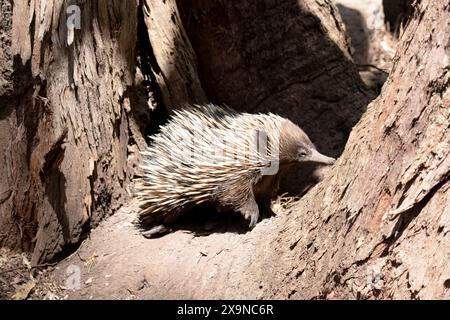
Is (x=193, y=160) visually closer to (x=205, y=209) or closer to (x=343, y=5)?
(x=205, y=209)

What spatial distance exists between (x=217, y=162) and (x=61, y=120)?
44.8 inches

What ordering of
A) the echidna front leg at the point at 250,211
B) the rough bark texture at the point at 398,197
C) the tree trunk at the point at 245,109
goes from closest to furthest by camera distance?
1. the rough bark texture at the point at 398,197
2. the tree trunk at the point at 245,109
3. the echidna front leg at the point at 250,211

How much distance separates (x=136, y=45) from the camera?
207 inches

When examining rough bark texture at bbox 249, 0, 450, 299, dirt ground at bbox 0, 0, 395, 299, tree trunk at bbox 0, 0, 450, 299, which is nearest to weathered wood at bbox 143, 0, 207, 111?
tree trunk at bbox 0, 0, 450, 299

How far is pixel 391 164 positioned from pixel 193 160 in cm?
194

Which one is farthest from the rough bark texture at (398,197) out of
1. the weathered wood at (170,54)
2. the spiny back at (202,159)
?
the weathered wood at (170,54)

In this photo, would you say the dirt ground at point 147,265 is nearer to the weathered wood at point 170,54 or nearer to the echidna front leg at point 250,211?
the echidna front leg at point 250,211

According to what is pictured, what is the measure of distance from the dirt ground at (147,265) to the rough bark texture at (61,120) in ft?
0.44

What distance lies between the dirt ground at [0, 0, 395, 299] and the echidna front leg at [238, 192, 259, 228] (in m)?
0.06

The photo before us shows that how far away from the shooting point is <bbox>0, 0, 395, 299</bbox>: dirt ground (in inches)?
164

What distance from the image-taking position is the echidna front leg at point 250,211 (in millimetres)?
4691

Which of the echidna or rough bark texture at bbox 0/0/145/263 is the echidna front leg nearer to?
the echidna

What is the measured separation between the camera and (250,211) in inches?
186

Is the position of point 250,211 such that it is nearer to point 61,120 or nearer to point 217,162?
point 217,162
